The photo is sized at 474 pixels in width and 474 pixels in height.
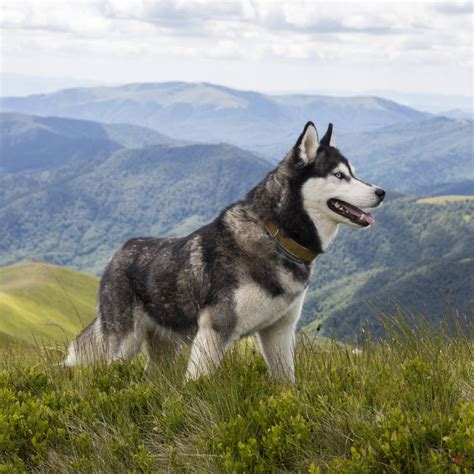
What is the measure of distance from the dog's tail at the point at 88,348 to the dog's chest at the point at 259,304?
71.3 inches

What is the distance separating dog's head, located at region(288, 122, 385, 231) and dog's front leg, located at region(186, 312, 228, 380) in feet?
5.79

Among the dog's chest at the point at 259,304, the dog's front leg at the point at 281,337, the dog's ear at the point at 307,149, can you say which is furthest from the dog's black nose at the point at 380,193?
the dog's front leg at the point at 281,337

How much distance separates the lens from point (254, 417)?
493cm

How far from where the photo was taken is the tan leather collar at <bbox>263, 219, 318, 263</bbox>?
7367mm

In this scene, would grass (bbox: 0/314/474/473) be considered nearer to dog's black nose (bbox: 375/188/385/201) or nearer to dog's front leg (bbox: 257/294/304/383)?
dog's front leg (bbox: 257/294/304/383)

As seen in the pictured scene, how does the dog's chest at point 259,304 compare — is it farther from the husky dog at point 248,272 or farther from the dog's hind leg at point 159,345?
the dog's hind leg at point 159,345

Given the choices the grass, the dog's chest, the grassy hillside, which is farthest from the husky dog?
the grassy hillside

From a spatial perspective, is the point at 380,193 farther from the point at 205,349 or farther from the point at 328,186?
the point at 205,349

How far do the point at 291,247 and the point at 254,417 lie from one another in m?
2.80

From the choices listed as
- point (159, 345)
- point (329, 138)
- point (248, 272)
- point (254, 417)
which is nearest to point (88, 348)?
point (159, 345)

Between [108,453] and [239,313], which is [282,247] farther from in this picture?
[108,453]

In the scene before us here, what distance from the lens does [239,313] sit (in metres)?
6.96

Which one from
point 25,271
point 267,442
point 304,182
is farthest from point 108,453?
point 25,271

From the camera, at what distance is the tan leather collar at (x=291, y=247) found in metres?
7.37
